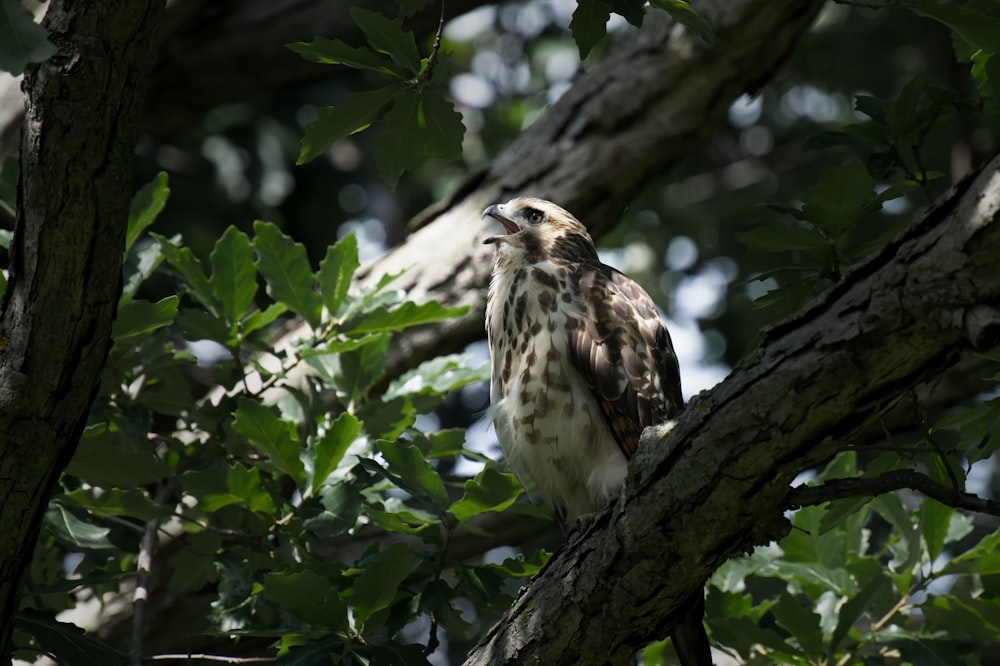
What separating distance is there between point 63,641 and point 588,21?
1.99 meters

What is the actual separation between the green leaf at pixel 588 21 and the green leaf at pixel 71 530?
193 centimetres

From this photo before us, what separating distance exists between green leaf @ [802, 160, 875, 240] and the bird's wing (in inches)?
37.5

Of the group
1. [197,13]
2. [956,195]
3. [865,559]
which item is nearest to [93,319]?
[956,195]

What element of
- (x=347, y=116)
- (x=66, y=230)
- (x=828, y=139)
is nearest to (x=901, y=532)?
(x=828, y=139)

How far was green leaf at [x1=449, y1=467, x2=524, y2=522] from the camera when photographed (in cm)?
284

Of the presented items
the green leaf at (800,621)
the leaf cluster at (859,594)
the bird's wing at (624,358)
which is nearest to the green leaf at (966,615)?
the leaf cluster at (859,594)

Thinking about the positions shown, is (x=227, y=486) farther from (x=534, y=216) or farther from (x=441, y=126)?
(x=534, y=216)

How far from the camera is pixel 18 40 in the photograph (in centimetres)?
184

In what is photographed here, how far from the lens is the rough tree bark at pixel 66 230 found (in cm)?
227

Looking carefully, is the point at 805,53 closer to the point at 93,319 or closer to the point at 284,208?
the point at 284,208

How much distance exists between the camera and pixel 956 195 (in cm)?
191

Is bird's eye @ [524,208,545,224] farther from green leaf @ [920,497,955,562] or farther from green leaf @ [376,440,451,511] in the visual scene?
green leaf @ [920,497,955,562]

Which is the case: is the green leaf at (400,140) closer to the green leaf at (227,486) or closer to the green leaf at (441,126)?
the green leaf at (441,126)

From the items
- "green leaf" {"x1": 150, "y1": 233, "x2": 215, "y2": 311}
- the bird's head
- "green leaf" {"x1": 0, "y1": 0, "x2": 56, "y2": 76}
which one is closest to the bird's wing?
the bird's head
